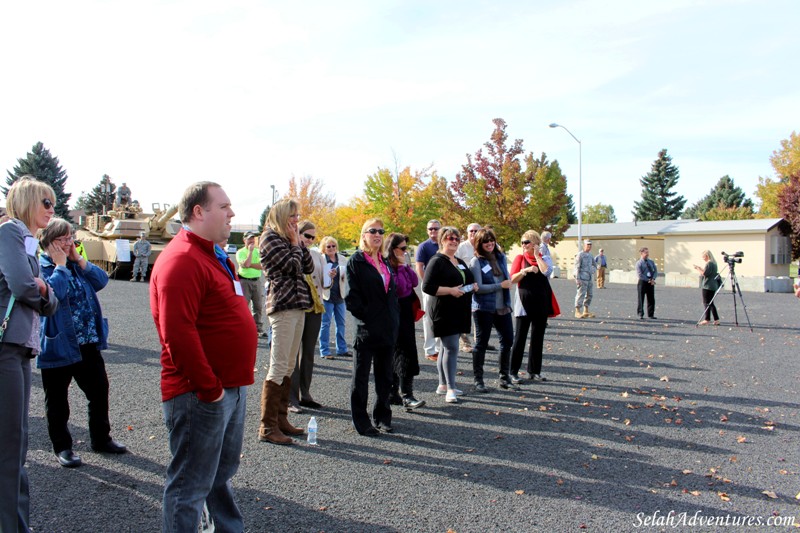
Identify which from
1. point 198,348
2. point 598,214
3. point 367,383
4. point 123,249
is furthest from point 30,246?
point 598,214

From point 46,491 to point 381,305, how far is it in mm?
3096

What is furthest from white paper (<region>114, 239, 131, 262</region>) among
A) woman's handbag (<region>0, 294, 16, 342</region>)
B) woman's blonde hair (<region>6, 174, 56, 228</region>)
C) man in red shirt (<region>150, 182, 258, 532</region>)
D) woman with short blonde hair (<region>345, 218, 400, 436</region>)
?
man in red shirt (<region>150, 182, 258, 532</region>)

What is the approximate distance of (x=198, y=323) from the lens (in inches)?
113

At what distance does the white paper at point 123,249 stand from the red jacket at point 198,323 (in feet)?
83.0

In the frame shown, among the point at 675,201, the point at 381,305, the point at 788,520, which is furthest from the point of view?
the point at 675,201

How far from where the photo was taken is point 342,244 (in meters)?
51.2

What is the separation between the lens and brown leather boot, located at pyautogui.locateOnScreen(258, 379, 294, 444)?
5.39 metres

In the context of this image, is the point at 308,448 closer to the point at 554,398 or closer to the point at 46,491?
the point at 46,491

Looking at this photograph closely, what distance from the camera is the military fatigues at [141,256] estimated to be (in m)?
25.2

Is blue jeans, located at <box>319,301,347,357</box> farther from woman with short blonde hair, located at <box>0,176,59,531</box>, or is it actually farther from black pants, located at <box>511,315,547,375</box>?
woman with short blonde hair, located at <box>0,176,59,531</box>

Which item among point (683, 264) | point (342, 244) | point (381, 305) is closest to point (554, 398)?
point (381, 305)

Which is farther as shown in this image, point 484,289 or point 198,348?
point 484,289

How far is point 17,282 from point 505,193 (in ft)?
114

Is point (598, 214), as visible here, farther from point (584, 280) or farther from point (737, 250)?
point (584, 280)
